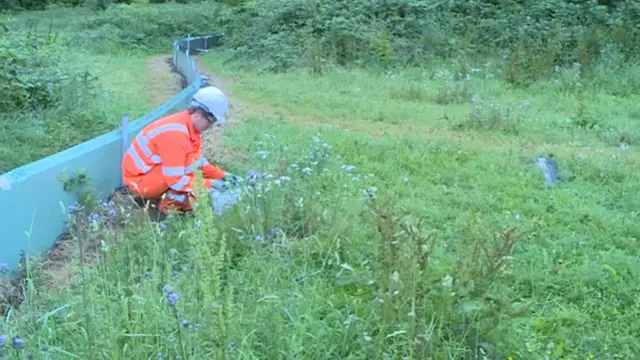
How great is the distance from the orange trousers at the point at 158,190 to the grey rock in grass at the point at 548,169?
3.37m

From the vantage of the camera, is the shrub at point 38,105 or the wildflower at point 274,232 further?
the shrub at point 38,105

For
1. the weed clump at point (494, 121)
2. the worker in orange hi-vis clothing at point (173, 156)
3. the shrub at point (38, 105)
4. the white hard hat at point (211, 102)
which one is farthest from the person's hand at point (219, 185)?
the weed clump at point (494, 121)

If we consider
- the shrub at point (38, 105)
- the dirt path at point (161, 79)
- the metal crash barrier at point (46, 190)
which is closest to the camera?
the metal crash barrier at point (46, 190)

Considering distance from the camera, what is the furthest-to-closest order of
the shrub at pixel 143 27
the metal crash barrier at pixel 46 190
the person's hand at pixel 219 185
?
1. the shrub at pixel 143 27
2. the person's hand at pixel 219 185
3. the metal crash barrier at pixel 46 190

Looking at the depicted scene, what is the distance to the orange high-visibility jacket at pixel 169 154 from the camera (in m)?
5.82

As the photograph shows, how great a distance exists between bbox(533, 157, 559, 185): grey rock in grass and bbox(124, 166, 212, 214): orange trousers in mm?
3372

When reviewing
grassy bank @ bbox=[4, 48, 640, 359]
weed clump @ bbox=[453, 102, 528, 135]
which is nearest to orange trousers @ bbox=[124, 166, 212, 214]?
grassy bank @ bbox=[4, 48, 640, 359]

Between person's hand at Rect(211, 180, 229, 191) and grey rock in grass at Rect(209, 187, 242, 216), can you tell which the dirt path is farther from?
grey rock in grass at Rect(209, 187, 242, 216)

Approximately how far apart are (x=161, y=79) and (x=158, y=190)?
428 inches

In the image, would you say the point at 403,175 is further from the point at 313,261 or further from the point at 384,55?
the point at 384,55

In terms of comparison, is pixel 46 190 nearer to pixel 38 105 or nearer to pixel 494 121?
pixel 38 105

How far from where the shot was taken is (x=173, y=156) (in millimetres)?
5812

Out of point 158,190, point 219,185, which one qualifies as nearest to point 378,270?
point 219,185

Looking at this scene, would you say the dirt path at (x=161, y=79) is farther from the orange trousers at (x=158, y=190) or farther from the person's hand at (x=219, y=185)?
the person's hand at (x=219, y=185)
